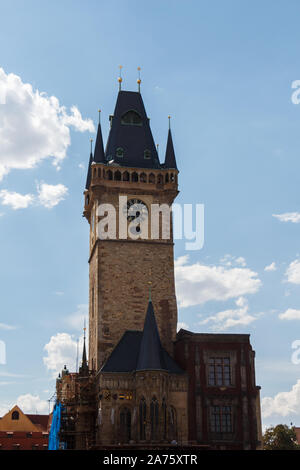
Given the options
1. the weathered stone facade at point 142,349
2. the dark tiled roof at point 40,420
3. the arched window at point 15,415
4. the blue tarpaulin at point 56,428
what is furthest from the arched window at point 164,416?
the dark tiled roof at point 40,420

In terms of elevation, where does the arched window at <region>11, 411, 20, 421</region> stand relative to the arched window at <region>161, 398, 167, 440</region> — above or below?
above

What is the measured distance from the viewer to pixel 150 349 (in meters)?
62.7

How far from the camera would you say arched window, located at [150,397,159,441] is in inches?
2346

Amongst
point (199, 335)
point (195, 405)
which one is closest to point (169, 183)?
point (199, 335)

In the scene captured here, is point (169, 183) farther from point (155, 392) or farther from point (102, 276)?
point (155, 392)

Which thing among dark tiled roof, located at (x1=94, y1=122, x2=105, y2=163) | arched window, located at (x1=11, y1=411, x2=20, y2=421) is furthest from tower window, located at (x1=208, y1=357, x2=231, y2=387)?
arched window, located at (x1=11, y1=411, x2=20, y2=421)

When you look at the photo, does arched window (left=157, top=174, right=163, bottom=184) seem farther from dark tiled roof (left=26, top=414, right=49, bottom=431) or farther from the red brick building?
dark tiled roof (left=26, top=414, right=49, bottom=431)

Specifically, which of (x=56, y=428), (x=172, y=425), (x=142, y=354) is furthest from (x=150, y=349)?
(x=56, y=428)

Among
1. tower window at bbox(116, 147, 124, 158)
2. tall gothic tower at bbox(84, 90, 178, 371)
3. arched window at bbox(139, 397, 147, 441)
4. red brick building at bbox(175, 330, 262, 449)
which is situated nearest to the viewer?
arched window at bbox(139, 397, 147, 441)

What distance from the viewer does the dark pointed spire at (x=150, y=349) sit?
6181 centimetres

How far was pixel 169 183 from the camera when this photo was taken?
245 ft

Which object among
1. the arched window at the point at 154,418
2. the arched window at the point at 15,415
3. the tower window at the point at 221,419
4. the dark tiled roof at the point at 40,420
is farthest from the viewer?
the dark tiled roof at the point at 40,420

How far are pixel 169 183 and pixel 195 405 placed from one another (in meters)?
23.5

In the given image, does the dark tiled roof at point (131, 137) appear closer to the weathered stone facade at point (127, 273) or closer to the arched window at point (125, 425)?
the weathered stone facade at point (127, 273)
